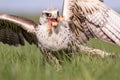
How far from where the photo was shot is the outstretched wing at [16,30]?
6039 mm

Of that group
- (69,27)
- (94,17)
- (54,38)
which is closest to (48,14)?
(54,38)

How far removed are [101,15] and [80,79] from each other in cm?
310

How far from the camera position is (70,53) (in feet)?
18.4

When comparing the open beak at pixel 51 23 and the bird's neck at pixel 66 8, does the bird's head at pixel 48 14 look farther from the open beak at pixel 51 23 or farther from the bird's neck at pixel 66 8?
the bird's neck at pixel 66 8

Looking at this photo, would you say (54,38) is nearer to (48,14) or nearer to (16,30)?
(48,14)

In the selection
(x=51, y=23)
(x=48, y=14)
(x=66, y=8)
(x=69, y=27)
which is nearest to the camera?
(x=51, y=23)

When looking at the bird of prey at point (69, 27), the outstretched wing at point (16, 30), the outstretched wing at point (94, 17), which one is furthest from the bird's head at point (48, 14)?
the outstretched wing at point (94, 17)

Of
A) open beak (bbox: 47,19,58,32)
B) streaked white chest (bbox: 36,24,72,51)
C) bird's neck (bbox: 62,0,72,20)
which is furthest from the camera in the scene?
bird's neck (bbox: 62,0,72,20)

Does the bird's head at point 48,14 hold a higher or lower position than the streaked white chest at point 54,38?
higher

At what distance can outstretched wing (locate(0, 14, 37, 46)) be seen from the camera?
19.8 ft

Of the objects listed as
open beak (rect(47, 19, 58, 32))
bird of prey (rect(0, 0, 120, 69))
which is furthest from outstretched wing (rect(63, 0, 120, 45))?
open beak (rect(47, 19, 58, 32))

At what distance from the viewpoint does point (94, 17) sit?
613 centimetres

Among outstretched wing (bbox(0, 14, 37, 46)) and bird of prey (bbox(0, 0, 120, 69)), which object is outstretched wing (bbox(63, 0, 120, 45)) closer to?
bird of prey (bbox(0, 0, 120, 69))

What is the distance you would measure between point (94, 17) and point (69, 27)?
54 cm
